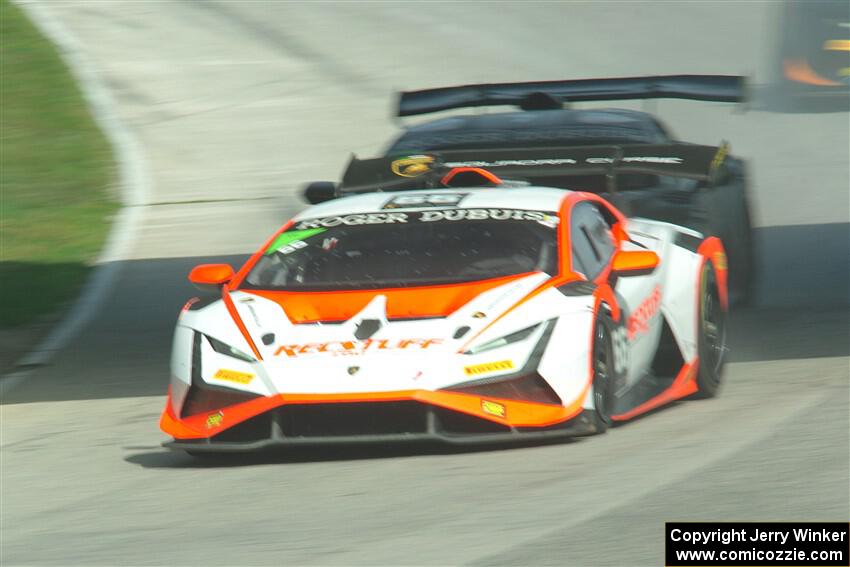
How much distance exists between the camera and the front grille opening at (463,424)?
714 cm

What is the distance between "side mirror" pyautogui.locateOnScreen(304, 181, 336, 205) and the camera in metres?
10.9

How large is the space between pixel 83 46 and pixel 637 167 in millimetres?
16669

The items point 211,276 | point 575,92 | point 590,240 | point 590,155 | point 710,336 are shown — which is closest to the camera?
point 211,276

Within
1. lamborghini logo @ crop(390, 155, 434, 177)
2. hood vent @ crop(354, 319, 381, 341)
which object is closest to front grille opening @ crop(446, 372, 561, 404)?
hood vent @ crop(354, 319, 381, 341)

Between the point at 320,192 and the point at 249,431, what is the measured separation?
3.88m

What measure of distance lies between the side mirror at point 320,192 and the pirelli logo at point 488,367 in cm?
394

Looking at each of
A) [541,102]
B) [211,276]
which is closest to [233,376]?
[211,276]

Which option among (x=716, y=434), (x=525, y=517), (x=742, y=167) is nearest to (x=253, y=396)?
(x=525, y=517)

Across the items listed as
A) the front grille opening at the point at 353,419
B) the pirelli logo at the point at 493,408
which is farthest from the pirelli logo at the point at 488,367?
the front grille opening at the point at 353,419

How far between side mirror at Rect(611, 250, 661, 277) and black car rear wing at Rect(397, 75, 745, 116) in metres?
4.06

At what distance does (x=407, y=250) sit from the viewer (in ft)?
26.6

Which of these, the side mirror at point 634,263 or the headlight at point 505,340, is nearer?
the headlight at point 505,340

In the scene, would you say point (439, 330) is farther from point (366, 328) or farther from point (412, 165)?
point (412, 165)

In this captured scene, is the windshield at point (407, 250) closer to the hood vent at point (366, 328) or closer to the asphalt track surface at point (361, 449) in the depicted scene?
the hood vent at point (366, 328)
